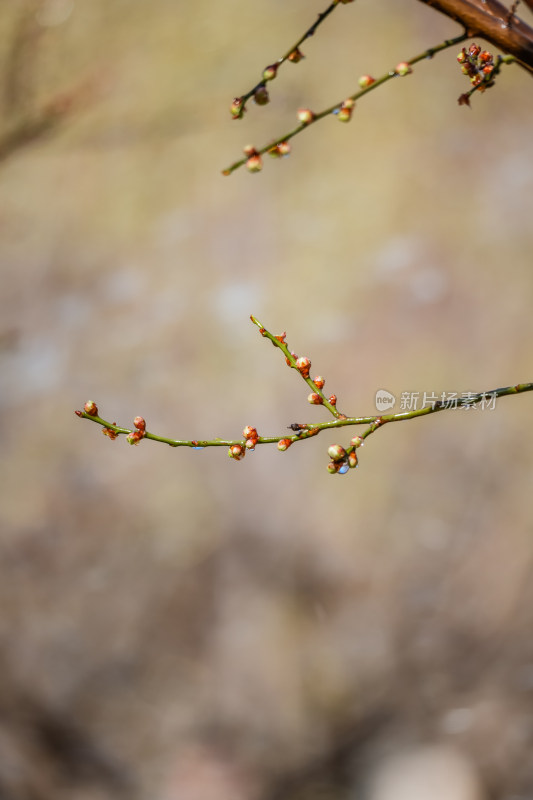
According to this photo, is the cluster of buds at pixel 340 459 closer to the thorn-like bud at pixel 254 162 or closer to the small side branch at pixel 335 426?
the small side branch at pixel 335 426

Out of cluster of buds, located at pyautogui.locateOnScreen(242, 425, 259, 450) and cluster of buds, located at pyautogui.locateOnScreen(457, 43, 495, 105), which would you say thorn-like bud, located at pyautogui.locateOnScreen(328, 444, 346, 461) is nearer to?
cluster of buds, located at pyautogui.locateOnScreen(242, 425, 259, 450)

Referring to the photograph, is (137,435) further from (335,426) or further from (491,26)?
(491,26)

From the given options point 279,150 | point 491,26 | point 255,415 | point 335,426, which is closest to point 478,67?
point 491,26

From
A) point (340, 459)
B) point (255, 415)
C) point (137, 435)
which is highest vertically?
point (255, 415)

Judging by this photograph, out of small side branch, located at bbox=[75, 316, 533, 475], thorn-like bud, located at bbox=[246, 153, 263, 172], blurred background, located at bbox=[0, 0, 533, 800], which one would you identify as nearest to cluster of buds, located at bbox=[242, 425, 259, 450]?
small side branch, located at bbox=[75, 316, 533, 475]

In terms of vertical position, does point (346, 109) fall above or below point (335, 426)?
above

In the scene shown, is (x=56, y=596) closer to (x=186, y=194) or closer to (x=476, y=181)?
(x=186, y=194)

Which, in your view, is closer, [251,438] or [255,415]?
[251,438]

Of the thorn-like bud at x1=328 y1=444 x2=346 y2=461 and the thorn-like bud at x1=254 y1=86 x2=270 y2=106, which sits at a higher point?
the thorn-like bud at x1=254 y1=86 x2=270 y2=106
